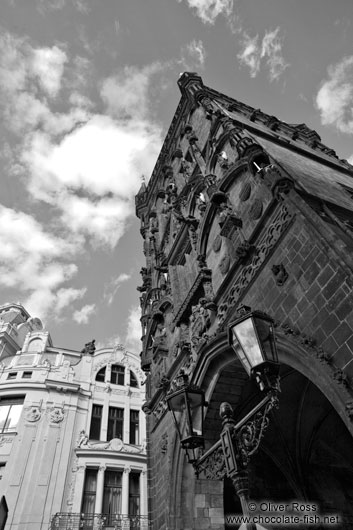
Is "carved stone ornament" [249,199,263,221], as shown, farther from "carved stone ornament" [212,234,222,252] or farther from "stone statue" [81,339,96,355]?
"stone statue" [81,339,96,355]

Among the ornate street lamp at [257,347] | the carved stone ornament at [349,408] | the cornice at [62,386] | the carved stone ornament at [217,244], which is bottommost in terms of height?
the carved stone ornament at [349,408]

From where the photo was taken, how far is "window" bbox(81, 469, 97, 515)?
1705 centimetres

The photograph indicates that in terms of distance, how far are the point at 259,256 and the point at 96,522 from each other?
49.7 ft

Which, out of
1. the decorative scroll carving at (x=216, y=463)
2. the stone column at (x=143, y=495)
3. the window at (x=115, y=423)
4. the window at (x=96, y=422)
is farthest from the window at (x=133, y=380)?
the decorative scroll carving at (x=216, y=463)

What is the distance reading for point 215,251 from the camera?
1199 cm

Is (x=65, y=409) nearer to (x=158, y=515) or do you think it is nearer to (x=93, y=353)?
(x=93, y=353)

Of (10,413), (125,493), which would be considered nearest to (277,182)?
(125,493)

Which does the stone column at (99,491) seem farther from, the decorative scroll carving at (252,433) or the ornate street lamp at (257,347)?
the ornate street lamp at (257,347)

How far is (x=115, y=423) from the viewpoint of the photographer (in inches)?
843

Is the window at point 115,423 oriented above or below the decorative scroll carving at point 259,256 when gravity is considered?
above

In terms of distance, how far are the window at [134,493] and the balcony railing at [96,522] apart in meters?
0.75

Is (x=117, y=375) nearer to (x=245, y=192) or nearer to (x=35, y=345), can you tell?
(x=35, y=345)

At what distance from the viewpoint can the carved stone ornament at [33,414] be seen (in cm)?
1945

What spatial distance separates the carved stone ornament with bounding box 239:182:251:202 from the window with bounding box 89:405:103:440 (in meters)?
16.3
